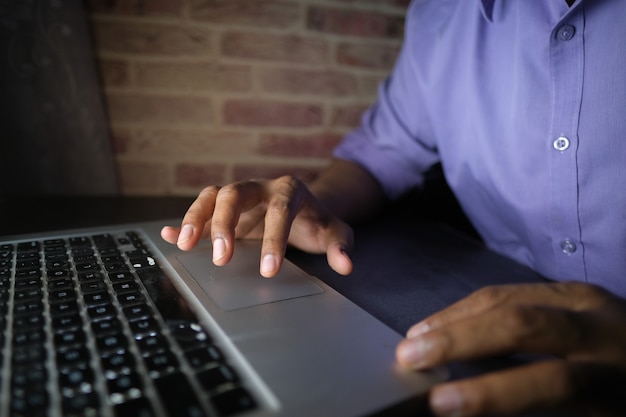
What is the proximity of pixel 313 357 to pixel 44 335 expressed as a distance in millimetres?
218

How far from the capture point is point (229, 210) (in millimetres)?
543

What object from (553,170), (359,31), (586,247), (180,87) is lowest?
(586,247)

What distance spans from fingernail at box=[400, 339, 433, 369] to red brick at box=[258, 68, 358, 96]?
0.86m

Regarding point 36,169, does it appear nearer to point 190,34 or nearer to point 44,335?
point 190,34

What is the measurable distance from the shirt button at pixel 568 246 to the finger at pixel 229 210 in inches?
18.1

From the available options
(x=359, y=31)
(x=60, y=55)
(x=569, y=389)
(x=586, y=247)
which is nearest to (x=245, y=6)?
(x=359, y=31)

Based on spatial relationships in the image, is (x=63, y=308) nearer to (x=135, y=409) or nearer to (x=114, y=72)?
(x=135, y=409)

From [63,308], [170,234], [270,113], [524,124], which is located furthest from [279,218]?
[270,113]

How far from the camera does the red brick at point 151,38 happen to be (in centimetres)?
96

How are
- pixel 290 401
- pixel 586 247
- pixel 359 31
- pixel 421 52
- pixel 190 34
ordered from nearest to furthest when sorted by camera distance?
1. pixel 290 401
2. pixel 586 247
3. pixel 421 52
4. pixel 190 34
5. pixel 359 31

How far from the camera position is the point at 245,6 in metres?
1.00

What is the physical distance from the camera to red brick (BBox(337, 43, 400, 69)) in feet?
3.62

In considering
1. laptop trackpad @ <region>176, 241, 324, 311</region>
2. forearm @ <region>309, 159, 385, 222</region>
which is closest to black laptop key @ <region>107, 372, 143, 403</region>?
laptop trackpad @ <region>176, 241, 324, 311</region>

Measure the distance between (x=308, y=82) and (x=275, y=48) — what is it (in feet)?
0.37
